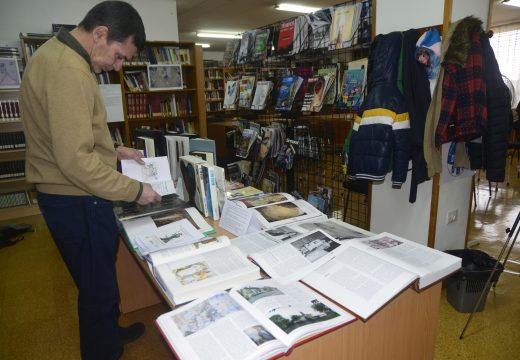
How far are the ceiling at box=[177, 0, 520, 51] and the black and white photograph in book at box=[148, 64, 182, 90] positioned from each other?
6.13ft

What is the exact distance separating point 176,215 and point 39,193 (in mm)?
570

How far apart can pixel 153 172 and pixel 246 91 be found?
1840 millimetres

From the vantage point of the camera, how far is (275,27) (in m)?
3.03

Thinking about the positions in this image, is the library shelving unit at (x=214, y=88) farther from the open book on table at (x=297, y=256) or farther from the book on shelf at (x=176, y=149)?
the open book on table at (x=297, y=256)

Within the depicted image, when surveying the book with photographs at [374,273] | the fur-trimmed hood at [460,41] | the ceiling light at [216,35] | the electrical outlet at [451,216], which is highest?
the ceiling light at [216,35]

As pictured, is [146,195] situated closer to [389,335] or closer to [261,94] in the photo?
[389,335]

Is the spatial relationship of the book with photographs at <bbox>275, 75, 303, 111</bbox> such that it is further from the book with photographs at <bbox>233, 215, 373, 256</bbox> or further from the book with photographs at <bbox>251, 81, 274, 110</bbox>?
the book with photographs at <bbox>233, 215, 373, 256</bbox>

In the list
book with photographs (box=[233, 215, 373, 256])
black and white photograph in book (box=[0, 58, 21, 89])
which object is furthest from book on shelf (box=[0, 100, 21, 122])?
book with photographs (box=[233, 215, 373, 256])

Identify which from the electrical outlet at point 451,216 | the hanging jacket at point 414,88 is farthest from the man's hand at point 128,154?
the electrical outlet at point 451,216

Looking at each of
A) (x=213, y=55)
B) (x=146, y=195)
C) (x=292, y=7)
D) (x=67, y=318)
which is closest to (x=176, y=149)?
(x=146, y=195)

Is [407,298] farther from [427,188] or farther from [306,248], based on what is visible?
[427,188]

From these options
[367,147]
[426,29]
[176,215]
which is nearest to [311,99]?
[367,147]

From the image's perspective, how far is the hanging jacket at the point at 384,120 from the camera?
6.98ft

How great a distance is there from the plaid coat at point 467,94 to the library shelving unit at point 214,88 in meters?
7.77
